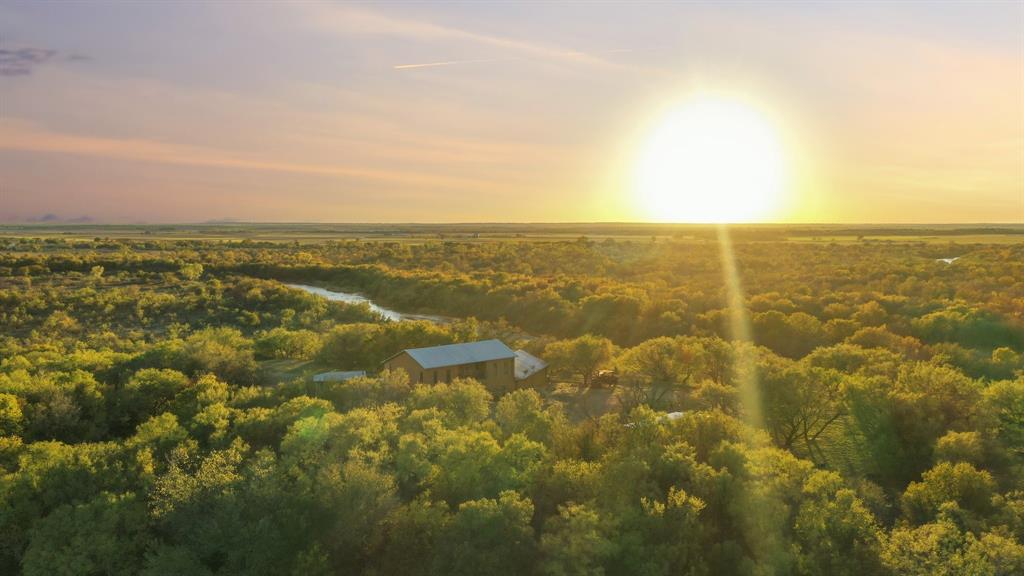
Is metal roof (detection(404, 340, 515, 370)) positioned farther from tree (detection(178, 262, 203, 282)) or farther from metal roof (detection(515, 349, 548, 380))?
tree (detection(178, 262, 203, 282))

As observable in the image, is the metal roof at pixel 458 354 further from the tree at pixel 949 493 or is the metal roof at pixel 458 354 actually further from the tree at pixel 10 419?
the tree at pixel 949 493

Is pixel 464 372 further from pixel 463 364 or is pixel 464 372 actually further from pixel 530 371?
pixel 530 371

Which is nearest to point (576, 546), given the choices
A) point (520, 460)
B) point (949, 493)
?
point (520, 460)

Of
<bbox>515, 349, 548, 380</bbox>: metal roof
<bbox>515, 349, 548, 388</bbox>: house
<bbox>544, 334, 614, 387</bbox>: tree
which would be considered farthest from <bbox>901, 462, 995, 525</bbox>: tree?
<bbox>515, 349, 548, 380</bbox>: metal roof

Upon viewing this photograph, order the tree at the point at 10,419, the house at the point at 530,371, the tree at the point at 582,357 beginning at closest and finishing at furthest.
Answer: the tree at the point at 10,419
the house at the point at 530,371
the tree at the point at 582,357

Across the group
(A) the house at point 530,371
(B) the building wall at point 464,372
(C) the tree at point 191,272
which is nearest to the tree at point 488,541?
(B) the building wall at point 464,372

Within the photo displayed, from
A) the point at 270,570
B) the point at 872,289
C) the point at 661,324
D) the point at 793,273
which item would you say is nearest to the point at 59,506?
the point at 270,570

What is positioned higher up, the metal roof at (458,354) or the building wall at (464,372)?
the metal roof at (458,354)
